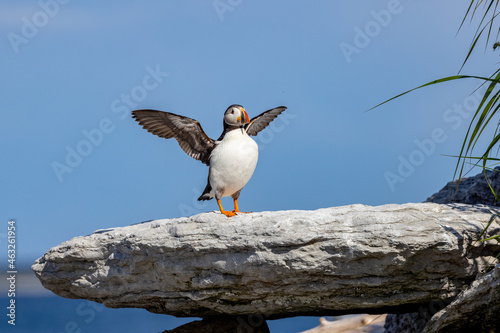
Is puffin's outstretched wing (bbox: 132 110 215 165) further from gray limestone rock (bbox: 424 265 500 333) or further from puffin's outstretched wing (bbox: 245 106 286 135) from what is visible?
gray limestone rock (bbox: 424 265 500 333)

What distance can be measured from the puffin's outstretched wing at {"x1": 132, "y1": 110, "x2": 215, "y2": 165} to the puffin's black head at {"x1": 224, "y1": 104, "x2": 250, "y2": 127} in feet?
0.94

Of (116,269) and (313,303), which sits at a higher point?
(116,269)

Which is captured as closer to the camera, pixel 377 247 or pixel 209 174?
pixel 377 247

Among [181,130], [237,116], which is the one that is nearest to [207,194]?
[181,130]

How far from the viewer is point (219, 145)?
5.19m

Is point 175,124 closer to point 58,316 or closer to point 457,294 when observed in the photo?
point 457,294

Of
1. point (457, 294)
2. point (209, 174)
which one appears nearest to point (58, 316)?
point (209, 174)

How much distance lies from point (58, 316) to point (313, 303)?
1068 centimetres

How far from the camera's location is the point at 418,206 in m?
4.61

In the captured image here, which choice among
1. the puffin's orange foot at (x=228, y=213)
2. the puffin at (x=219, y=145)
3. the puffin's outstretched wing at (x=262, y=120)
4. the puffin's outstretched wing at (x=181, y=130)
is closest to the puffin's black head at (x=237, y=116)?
the puffin at (x=219, y=145)

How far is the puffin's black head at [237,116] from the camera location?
5.12 meters

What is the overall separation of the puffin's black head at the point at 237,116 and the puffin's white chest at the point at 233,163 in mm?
78

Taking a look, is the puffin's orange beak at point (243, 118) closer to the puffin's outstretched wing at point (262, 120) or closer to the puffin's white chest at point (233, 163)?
the puffin's white chest at point (233, 163)

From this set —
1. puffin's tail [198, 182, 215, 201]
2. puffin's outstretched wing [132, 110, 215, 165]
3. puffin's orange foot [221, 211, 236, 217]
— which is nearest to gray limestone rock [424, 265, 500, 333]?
puffin's orange foot [221, 211, 236, 217]
